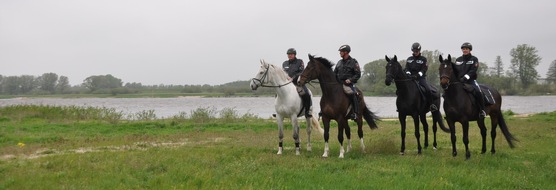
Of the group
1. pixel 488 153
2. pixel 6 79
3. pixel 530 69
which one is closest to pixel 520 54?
pixel 530 69

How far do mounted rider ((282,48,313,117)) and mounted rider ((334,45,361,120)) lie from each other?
1.06 metres

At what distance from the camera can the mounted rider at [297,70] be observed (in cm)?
1164

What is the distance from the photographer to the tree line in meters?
80.2

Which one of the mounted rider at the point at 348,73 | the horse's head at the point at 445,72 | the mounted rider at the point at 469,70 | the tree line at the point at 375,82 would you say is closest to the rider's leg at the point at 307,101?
the mounted rider at the point at 348,73

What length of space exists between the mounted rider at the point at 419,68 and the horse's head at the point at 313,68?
2.51 metres

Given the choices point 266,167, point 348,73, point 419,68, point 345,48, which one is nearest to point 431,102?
point 419,68

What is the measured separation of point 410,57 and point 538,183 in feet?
16.5

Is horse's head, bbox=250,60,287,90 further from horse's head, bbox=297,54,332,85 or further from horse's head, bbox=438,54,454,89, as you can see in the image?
horse's head, bbox=438,54,454,89

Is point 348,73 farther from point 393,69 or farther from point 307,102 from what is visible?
point 307,102

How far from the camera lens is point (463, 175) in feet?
27.1

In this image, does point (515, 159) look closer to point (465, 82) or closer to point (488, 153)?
point (488, 153)

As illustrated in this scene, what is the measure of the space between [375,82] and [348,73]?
76.6 meters

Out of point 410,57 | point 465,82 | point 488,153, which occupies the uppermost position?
point 410,57

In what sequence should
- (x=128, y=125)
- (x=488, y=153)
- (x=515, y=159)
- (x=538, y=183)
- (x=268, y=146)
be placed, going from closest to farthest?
1. (x=538, y=183)
2. (x=515, y=159)
3. (x=488, y=153)
4. (x=268, y=146)
5. (x=128, y=125)
